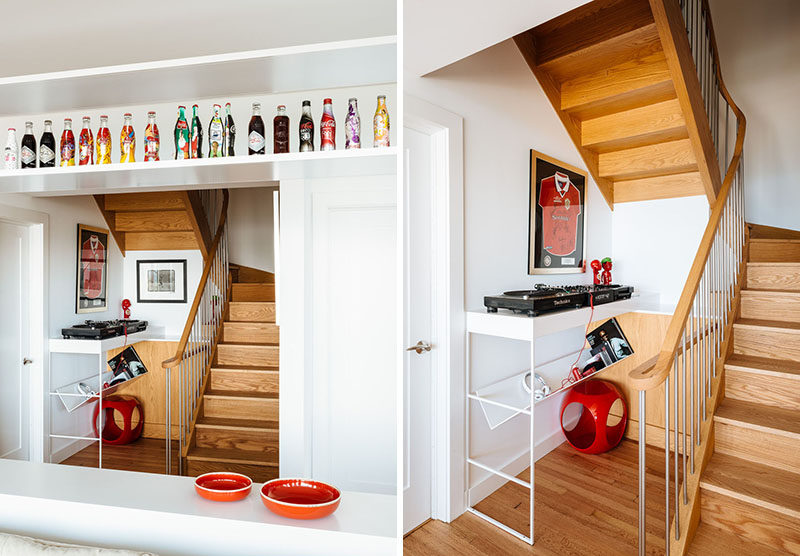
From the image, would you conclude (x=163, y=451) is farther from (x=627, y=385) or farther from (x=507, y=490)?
(x=627, y=385)

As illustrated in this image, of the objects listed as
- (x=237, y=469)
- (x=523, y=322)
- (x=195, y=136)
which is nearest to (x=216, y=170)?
(x=195, y=136)

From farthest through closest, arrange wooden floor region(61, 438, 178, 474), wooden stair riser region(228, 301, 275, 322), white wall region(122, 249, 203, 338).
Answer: white wall region(122, 249, 203, 338), wooden stair riser region(228, 301, 275, 322), wooden floor region(61, 438, 178, 474)

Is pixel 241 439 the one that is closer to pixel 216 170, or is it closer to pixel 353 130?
pixel 216 170

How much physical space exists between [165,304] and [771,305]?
463 centimetres

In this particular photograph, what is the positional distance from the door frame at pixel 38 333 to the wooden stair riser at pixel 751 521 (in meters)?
4.07

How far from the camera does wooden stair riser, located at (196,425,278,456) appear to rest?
3391mm

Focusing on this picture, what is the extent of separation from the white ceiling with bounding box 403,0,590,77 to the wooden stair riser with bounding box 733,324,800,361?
2099 millimetres

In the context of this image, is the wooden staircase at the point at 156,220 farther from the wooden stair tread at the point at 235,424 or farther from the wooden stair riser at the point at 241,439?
the wooden stair riser at the point at 241,439

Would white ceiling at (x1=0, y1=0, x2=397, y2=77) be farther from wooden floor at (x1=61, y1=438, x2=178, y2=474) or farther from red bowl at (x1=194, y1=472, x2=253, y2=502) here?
wooden floor at (x1=61, y1=438, x2=178, y2=474)

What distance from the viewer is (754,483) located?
1.90m

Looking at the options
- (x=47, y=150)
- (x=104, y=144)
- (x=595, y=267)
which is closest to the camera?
(x=104, y=144)

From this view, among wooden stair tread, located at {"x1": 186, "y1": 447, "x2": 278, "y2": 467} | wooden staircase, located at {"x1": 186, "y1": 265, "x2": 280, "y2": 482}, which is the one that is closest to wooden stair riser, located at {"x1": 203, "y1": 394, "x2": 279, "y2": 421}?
wooden staircase, located at {"x1": 186, "y1": 265, "x2": 280, "y2": 482}

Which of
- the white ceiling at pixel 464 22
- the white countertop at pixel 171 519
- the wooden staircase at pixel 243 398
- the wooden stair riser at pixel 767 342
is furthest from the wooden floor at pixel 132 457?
the wooden stair riser at pixel 767 342

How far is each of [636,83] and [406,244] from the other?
153 cm
